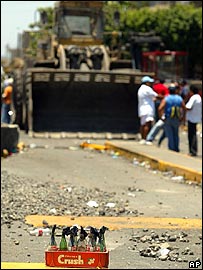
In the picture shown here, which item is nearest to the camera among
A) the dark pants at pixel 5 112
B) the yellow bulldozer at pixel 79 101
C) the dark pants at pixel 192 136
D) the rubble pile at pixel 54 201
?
the rubble pile at pixel 54 201

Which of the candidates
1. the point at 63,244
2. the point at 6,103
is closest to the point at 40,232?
the point at 63,244

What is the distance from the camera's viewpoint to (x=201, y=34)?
49844 mm

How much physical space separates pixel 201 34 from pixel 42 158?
37713 millimetres

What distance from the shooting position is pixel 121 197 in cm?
924

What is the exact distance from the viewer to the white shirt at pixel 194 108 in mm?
→ 14477

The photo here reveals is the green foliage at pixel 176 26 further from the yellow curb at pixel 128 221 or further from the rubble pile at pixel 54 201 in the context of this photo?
the yellow curb at pixel 128 221

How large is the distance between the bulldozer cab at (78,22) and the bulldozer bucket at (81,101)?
362 cm

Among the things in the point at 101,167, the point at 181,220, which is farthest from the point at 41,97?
the point at 181,220

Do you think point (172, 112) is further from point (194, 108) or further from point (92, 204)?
point (92, 204)

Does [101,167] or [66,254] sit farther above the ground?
[66,254]

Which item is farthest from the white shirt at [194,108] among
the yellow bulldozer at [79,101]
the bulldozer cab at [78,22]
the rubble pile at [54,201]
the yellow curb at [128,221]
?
the bulldozer cab at [78,22]

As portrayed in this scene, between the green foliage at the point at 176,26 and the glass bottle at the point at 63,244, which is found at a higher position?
the green foliage at the point at 176,26

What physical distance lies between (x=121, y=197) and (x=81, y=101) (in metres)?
9.63

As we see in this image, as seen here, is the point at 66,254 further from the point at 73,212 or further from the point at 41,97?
the point at 41,97
